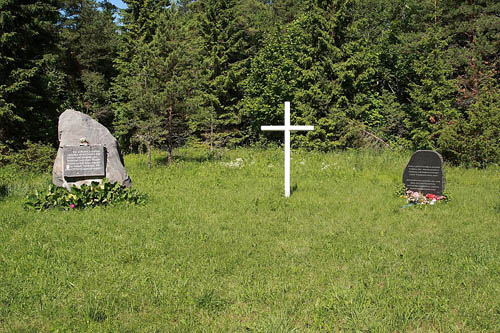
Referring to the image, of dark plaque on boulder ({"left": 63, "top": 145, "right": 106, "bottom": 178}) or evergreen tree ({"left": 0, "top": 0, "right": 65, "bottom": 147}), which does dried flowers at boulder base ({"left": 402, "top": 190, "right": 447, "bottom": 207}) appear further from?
evergreen tree ({"left": 0, "top": 0, "right": 65, "bottom": 147})

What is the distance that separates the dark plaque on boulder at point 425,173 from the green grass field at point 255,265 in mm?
558

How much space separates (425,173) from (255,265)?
19.3 feet

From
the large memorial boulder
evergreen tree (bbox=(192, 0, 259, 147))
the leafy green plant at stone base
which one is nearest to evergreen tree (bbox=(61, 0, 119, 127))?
evergreen tree (bbox=(192, 0, 259, 147))

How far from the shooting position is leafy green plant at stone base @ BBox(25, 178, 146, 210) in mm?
7973

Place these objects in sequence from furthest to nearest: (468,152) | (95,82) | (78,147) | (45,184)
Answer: (95,82) → (468,152) → (45,184) → (78,147)

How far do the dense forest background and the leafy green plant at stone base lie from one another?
6298mm

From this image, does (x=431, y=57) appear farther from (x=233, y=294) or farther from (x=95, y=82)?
(x=95, y=82)

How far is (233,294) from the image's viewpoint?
13.7 ft

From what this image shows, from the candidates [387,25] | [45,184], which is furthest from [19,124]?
[387,25]

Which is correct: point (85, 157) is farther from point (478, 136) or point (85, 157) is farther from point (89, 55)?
point (89, 55)

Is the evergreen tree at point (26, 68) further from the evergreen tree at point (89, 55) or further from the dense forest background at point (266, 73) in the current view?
the evergreen tree at point (89, 55)

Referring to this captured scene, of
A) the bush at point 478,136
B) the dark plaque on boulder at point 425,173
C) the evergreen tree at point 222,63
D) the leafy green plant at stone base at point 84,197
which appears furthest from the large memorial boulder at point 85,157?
the evergreen tree at point 222,63

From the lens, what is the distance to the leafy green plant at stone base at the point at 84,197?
314 inches

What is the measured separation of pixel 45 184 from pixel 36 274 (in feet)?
22.9
